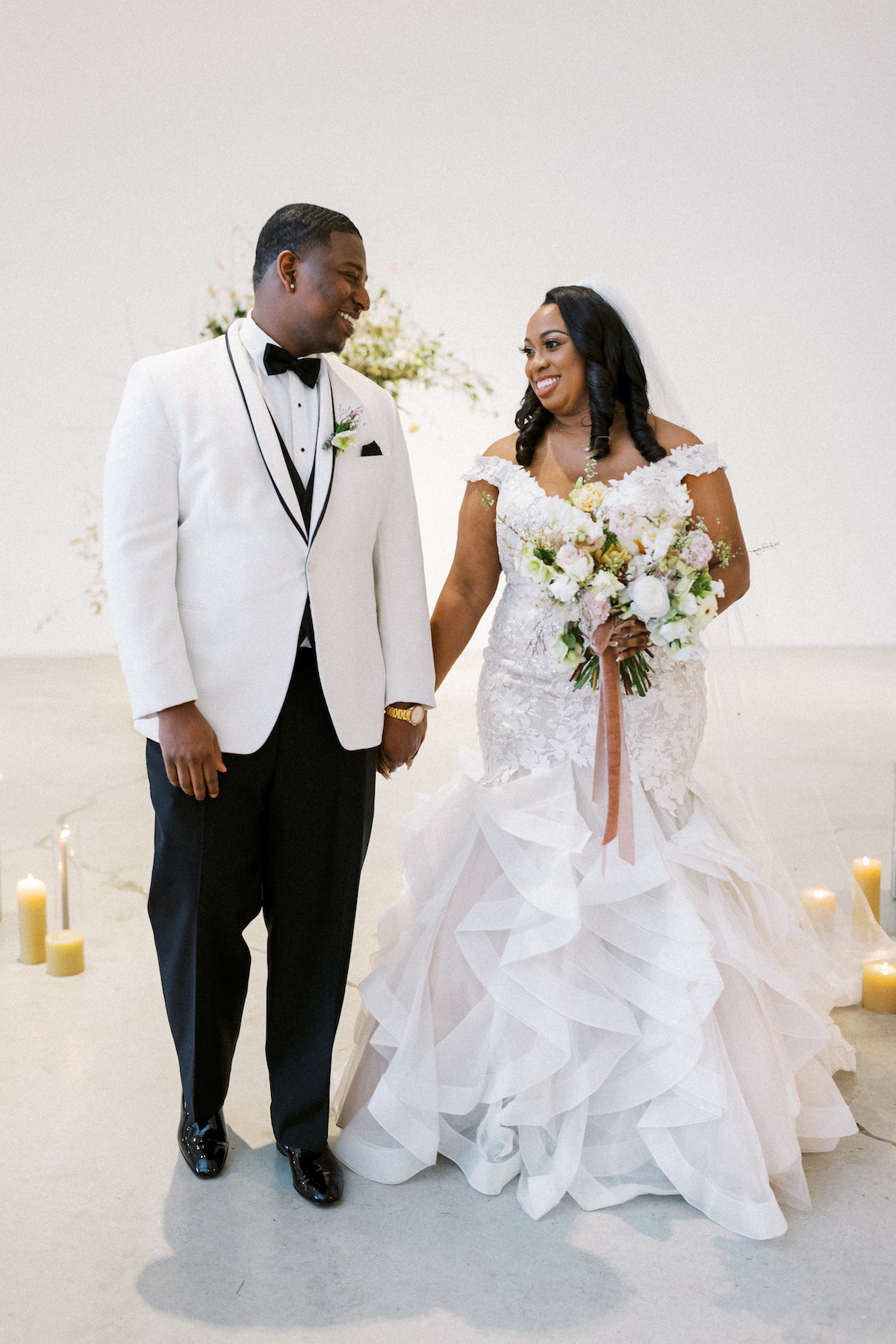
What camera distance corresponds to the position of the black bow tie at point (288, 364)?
2086 mm

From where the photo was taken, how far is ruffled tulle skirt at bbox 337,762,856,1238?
7.29ft

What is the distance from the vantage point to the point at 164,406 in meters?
2.01

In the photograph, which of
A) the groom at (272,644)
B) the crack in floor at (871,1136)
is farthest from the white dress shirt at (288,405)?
the crack in floor at (871,1136)

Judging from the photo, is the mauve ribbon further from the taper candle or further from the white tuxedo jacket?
the taper candle

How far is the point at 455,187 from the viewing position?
318 inches

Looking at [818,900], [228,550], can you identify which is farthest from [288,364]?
[818,900]

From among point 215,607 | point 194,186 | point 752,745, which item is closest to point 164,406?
point 215,607

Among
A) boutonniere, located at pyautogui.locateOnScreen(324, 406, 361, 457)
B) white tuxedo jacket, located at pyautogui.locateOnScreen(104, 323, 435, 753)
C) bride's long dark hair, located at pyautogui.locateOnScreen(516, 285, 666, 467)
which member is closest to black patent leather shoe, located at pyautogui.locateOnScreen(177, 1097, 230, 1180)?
white tuxedo jacket, located at pyautogui.locateOnScreen(104, 323, 435, 753)

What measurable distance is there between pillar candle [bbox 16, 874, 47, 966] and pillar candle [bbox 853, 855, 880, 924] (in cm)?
222

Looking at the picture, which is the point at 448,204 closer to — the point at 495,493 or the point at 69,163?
the point at 69,163

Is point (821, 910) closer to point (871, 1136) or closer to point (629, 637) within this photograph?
point (871, 1136)

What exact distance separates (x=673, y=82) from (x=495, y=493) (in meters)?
6.53

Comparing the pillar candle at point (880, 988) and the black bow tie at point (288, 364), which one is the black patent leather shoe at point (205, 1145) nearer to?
the black bow tie at point (288, 364)

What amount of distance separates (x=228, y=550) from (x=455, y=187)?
675cm
